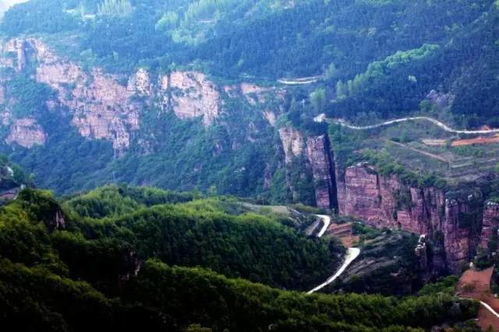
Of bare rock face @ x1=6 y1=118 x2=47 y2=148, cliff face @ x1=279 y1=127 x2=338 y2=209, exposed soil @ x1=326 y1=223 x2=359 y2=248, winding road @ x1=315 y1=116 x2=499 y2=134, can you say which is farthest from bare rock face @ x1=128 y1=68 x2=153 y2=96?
exposed soil @ x1=326 y1=223 x2=359 y2=248

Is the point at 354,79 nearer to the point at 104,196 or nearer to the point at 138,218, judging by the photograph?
the point at 104,196

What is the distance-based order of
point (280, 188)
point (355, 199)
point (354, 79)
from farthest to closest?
1. point (354, 79)
2. point (280, 188)
3. point (355, 199)

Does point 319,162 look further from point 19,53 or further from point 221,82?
point 19,53

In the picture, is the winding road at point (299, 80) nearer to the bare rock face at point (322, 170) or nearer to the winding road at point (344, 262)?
the bare rock face at point (322, 170)

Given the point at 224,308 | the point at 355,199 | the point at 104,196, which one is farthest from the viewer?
the point at 355,199

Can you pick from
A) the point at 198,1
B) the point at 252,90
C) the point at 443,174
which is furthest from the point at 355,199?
the point at 198,1

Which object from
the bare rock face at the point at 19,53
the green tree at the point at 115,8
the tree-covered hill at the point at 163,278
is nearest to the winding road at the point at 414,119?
the tree-covered hill at the point at 163,278
